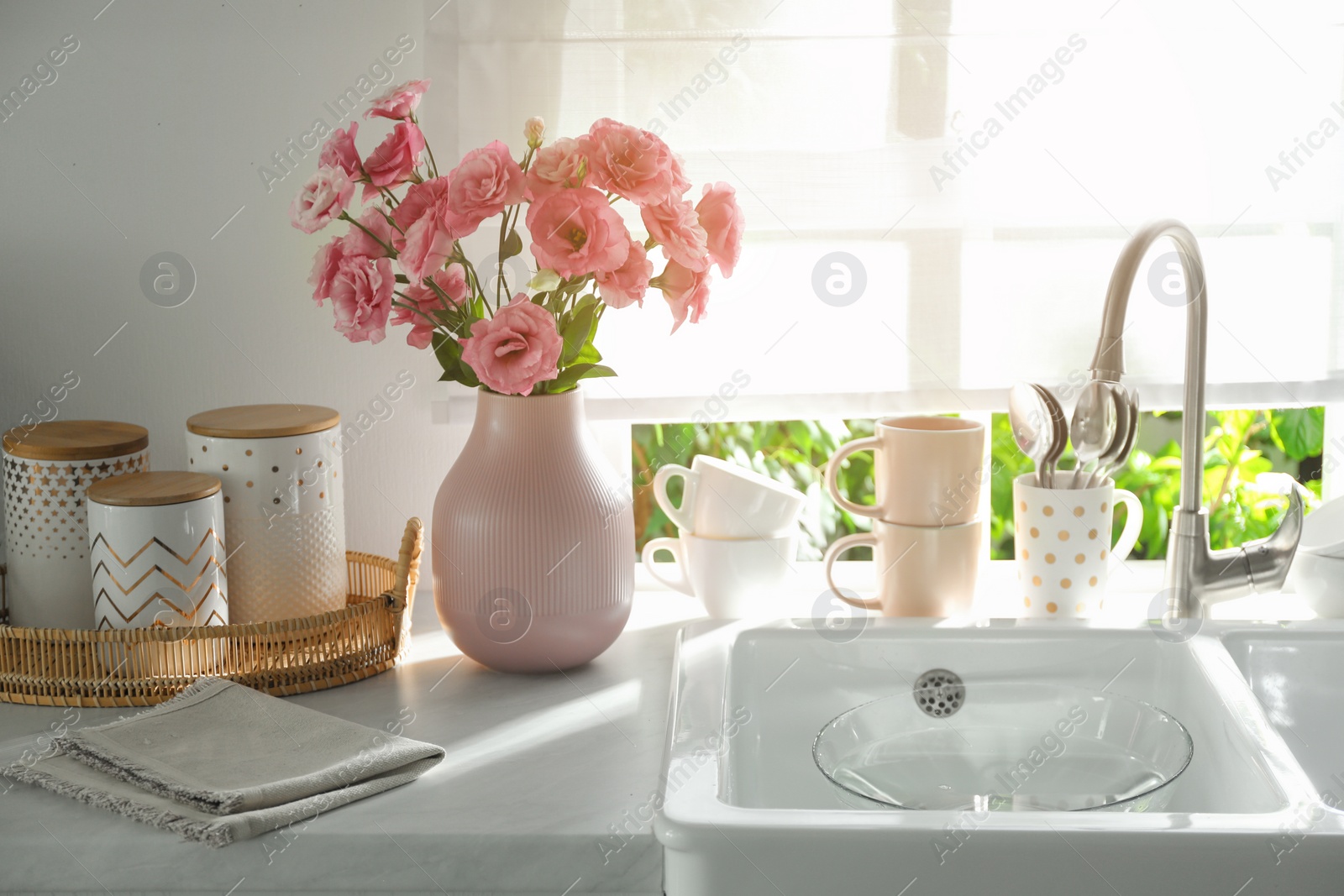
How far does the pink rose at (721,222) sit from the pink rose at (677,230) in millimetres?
33

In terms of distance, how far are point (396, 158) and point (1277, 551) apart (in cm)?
89

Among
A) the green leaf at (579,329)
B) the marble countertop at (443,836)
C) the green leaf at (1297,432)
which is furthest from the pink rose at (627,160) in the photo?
the green leaf at (1297,432)

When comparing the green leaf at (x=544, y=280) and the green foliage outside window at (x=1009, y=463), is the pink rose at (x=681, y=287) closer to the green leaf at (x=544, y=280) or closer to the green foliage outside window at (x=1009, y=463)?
the green leaf at (x=544, y=280)

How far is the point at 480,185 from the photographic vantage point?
87 cm

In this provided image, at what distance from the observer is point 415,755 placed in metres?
0.82

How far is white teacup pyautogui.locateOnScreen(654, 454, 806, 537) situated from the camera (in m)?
1.12

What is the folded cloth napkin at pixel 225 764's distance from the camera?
29.2 inches

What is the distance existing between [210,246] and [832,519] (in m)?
1.39

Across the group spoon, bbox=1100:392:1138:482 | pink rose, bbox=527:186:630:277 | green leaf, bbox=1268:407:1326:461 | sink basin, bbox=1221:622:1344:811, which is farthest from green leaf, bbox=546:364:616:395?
green leaf, bbox=1268:407:1326:461

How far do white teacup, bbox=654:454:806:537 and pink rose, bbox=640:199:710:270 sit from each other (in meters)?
0.27

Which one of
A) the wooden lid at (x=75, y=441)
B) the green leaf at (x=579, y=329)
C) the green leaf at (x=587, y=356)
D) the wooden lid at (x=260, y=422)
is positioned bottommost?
the wooden lid at (x=75, y=441)

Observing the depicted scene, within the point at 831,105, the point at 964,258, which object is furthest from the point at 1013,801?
the point at 831,105

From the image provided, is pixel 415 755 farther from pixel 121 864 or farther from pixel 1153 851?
pixel 1153 851

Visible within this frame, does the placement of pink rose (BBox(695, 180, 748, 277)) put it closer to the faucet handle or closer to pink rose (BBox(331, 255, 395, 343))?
pink rose (BBox(331, 255, 395, 343))
